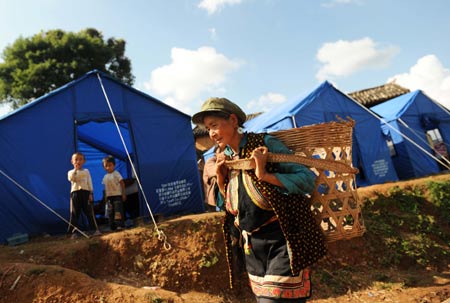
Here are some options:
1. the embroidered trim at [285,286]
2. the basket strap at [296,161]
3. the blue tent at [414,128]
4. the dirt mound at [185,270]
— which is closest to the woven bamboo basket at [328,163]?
the basket strap at [296,161]

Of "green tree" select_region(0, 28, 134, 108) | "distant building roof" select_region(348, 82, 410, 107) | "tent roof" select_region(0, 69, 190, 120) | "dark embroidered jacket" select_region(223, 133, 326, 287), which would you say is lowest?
"dark embroidered jacket" select_region(223, 133, 326, 287)

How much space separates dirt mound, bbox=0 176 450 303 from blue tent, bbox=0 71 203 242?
1.49 meters

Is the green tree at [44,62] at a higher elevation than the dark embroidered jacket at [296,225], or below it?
higher

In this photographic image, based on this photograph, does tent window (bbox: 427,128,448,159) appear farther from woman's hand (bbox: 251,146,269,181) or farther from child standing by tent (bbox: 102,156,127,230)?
woman's hand (bbox: 251,146,269,181)

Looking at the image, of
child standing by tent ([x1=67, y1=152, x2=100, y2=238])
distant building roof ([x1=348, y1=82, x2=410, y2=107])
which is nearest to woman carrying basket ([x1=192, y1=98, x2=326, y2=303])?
child standing by tent ([x1=67, y1=152, x2=100, y2=238])

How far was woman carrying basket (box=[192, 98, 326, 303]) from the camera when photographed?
62.8 inches

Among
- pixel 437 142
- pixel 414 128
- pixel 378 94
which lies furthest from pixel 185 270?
pixel 378 94

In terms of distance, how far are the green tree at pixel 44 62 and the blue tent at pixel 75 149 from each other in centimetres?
1116

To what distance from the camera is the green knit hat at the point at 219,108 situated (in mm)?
1804

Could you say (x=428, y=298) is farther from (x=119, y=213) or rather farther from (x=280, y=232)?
(x=119, y=213)

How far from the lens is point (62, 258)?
4582 millimetres

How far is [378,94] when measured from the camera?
22.2 metres

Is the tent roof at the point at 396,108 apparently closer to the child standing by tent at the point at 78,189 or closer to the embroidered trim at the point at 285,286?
the child standing by tent at the point at 78,189

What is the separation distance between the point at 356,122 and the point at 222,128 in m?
10.7
